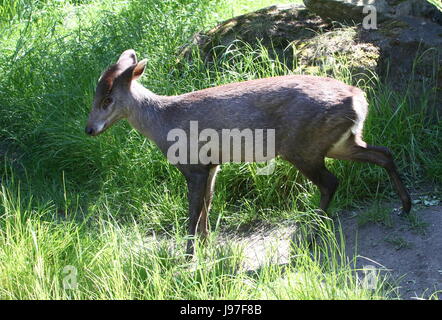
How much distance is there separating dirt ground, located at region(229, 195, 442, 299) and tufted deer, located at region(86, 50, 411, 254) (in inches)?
9.6

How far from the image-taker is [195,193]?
20.6ft

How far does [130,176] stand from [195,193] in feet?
4.53

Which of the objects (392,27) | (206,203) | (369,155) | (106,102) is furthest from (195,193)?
(392,27)

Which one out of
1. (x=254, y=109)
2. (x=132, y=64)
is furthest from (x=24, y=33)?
(x=254, y=109)

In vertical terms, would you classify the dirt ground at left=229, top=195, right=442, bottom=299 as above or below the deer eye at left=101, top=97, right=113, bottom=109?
below

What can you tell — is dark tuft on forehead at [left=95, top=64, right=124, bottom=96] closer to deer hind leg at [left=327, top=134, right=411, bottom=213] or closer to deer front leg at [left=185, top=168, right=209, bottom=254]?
deer front leg at [left=185, top=168, right=209, bottom=254]

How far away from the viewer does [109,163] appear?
25.1ft

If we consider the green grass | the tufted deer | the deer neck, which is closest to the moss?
the green grass

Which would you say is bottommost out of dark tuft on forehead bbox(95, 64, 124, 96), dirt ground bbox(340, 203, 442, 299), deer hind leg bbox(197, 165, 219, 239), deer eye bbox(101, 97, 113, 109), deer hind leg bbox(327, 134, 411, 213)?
dirt ground bbox(340, 203, 442, 299)

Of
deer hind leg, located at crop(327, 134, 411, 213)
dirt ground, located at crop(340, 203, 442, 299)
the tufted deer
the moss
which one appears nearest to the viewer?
dirt ground, located at crop(340, 203, 442, 299)

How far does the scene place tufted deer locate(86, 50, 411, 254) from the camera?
237 inches

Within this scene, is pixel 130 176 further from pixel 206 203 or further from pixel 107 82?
pixel 107 82

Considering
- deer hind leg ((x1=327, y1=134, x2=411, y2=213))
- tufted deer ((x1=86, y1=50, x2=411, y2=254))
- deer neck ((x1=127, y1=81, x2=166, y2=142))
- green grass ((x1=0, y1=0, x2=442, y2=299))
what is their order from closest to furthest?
green grass ((x1=0, y1=0, x2=442, y2=299)) → tufted deer ((x1=86, y1=50, x2=411, y2=254)) → deer hind leg ((x1=327, y1=134, x2=411, y2=213)) → deer neck ((x1=127, y1=81, x2=166, y2=142))
